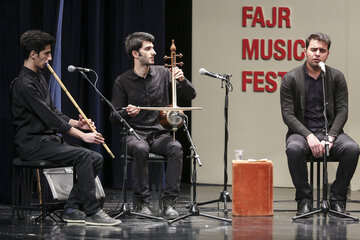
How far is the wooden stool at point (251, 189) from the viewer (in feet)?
17.1

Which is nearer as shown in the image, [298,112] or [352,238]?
[352,238]

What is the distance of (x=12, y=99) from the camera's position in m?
4.84

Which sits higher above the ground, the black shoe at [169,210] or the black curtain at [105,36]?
the black curtain at [105,36]

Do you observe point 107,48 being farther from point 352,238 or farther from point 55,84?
point 352,238

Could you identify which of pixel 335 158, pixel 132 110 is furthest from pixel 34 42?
pixel 335 158

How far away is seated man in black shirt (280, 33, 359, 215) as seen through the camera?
16.7 feet

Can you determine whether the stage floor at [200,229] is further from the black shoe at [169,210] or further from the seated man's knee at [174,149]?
the seated man's knee at [174,149]

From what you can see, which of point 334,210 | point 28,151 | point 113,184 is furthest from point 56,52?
point 334,210

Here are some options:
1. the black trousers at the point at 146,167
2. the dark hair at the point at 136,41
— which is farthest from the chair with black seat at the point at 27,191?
the dark hair at the point at 136,41

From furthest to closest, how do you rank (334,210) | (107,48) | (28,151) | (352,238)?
1. (107,48)
2. (334,210)
3. (28,151)
4. (352,238)

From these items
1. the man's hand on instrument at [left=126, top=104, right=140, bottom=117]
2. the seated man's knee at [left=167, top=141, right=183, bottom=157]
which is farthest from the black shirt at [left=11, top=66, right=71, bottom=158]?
the seated man's knee at [left=167, top=141, right=183, bottom=157]

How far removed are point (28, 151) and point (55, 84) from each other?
1.06 metres

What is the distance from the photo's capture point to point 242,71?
7.44 meters

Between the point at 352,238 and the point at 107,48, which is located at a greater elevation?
the point at 107,48
